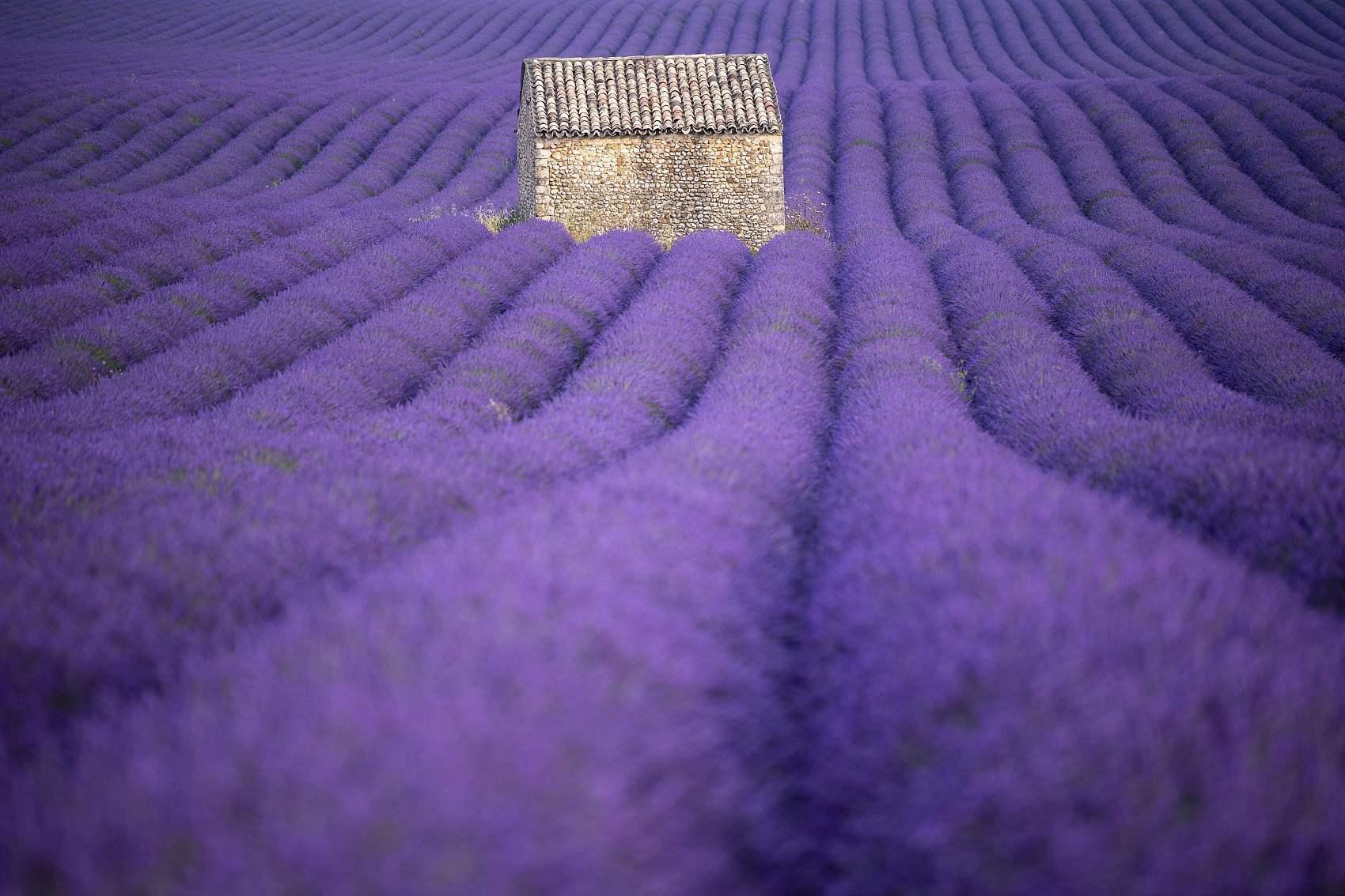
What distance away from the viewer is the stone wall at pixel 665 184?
13.9 meters

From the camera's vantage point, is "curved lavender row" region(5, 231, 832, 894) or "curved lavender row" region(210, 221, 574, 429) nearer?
"curved lavender row" region(5, 231, 832, 894)

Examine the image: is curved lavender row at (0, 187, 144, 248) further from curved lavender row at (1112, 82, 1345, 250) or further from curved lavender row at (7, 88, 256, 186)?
curved lavender row at (1112, 82, 1345, 250)

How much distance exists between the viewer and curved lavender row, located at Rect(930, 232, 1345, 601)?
9.32 ft

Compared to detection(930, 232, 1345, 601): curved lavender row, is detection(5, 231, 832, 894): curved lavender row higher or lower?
higher

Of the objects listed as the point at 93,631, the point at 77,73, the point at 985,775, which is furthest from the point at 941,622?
the point at 77,73

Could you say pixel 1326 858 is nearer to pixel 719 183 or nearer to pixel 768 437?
pixel 768 437

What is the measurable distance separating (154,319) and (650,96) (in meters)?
9.71

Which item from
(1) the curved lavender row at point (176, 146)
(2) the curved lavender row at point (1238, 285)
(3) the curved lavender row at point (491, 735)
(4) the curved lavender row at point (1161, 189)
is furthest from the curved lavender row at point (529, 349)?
(1) the curved lavender row at point (176, 146)

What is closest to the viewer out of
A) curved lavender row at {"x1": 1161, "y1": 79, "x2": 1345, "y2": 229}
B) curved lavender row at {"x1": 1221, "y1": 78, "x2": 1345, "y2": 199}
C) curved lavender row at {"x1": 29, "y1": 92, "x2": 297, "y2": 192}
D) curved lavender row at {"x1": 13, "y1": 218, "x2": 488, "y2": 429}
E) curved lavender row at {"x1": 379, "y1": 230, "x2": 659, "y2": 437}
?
curved lavender row at {"x1": 13, "y1": 218, "x2": 488, "y2": 429}

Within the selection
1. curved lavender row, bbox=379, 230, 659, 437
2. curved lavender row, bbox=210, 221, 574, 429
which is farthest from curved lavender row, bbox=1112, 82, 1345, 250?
curved lavender row, bbox=210, 221, 574, 429

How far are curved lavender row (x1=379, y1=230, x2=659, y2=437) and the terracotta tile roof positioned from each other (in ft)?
12.8

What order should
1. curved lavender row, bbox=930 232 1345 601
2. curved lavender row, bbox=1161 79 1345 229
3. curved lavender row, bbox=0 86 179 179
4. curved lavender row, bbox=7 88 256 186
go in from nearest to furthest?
curved lavender row, bbox=930 232 1345 601
curved lavender row, bbox=1161 79 1345 229
curved lavender row, bbox=7 88 256 186
curved lavender row, bbox=0 86 179 179

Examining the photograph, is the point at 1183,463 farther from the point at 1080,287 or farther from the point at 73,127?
the point at 73,127

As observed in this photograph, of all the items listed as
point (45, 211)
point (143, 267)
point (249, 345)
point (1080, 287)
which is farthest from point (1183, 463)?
point (45, 211)
